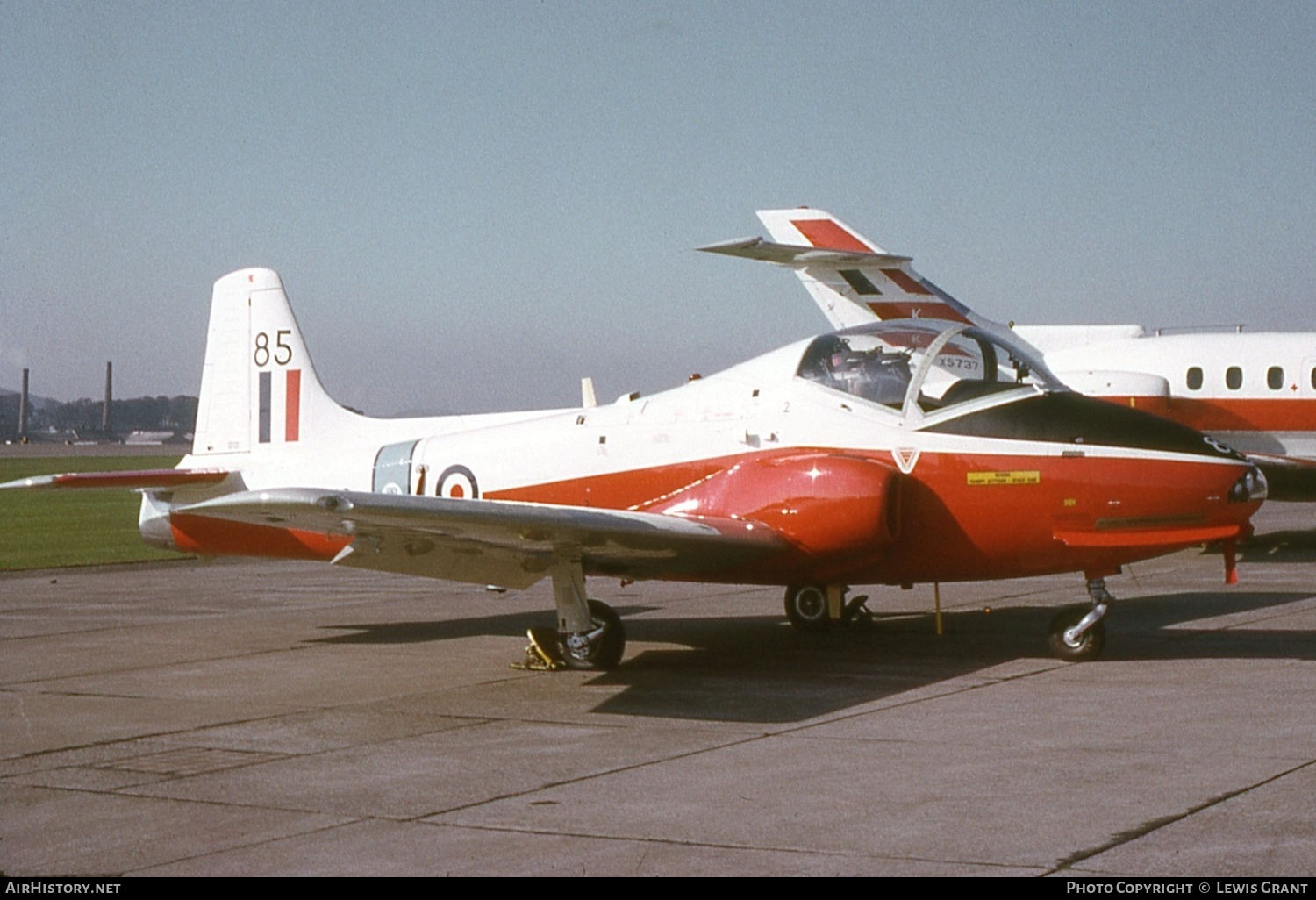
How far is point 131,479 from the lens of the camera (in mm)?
12625

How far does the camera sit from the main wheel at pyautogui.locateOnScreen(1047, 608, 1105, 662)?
1059 cm

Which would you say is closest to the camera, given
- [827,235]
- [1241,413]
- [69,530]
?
[1241,413]

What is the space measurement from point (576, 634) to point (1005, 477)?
3.25 m

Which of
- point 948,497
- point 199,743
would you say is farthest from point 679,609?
point 199,743

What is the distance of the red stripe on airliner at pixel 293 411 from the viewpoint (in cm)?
1369

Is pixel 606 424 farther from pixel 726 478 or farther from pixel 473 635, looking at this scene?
pixel 473 635

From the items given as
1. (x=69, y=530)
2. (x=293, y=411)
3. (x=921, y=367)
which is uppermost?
(x=921, y=367)

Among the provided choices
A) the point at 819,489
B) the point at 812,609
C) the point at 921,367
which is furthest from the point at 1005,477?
the point at 812,609

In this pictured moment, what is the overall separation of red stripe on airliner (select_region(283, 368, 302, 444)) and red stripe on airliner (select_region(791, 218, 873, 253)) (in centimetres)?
1338

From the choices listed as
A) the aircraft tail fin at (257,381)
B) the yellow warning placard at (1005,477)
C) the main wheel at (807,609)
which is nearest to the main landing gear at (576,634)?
the main wheel at (807,609)

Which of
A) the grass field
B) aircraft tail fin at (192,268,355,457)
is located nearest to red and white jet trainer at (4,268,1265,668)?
aircraft tail fin at (192,268,355,457)

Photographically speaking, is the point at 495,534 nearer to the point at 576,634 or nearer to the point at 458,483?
the point at 576,634

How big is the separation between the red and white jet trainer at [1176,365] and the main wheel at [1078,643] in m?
10.2
